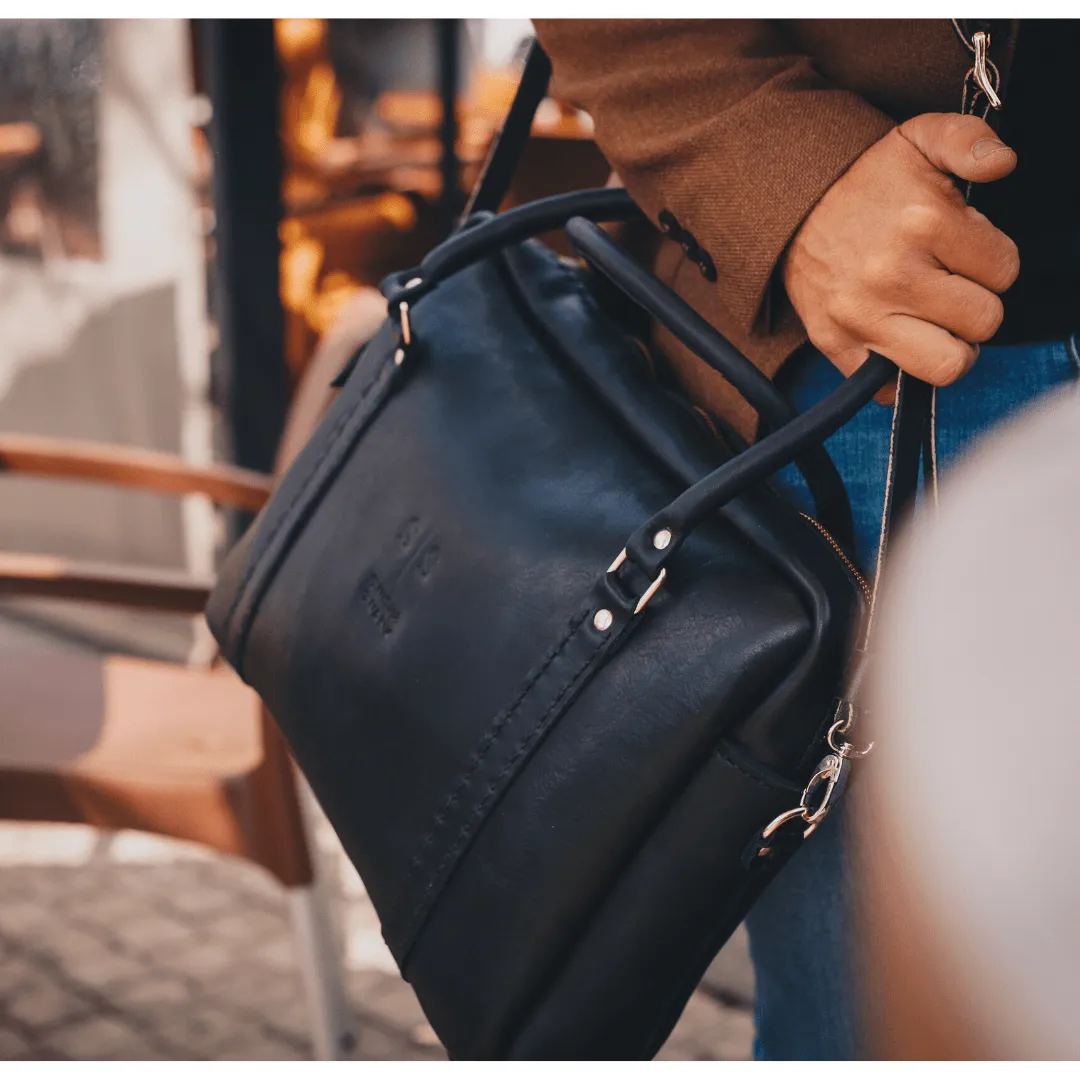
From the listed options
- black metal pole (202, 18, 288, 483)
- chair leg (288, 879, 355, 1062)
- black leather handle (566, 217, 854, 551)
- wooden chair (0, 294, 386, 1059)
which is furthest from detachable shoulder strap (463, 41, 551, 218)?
black metal pole (202, 18, 288, 483)

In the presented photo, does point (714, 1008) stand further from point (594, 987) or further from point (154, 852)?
point (594, 987)

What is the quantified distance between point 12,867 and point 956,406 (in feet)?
6.81

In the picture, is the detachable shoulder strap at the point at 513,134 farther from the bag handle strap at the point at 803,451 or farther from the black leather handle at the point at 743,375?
the bag handle strap at the point at 803,451

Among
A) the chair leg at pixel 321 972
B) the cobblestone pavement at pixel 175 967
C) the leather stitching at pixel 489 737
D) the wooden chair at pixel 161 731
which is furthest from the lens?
the cobblestone pavement at pixel 175 967

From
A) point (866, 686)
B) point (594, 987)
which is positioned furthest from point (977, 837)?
point (594, 987)

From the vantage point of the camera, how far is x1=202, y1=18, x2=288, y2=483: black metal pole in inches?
97.0

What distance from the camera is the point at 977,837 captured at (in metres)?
0.64

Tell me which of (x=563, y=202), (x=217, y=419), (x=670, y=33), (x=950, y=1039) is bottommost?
(x=217, y=419)

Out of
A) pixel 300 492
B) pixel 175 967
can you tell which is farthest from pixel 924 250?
pixel 175 967

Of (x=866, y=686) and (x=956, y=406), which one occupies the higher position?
(x=956, y=406)

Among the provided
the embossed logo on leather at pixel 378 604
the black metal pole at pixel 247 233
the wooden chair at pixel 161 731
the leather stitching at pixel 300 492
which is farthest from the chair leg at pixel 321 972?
the black metal pole at pixel 247 233

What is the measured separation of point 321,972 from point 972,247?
134 cm

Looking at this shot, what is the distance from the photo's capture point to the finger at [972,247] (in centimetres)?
57

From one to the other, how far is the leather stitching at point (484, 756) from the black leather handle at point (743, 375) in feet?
0.51
